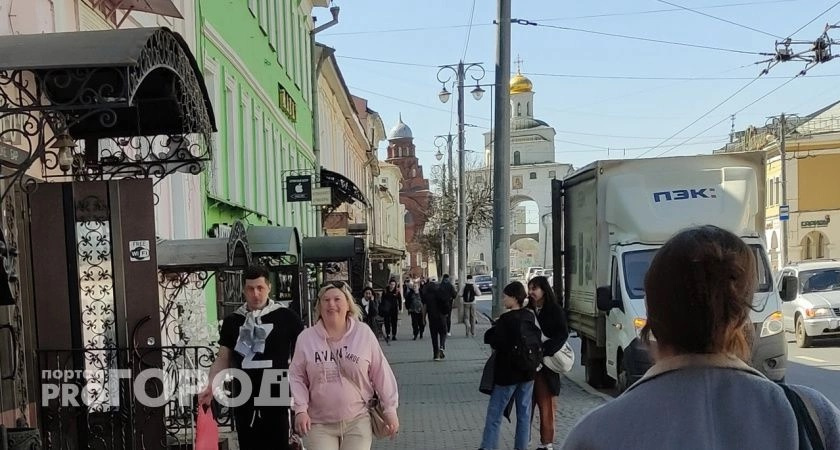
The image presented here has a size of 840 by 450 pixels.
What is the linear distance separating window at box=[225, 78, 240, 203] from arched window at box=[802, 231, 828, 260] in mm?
41835

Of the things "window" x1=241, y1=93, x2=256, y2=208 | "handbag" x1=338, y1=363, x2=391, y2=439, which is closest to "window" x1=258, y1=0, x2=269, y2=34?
"window" x1=241, y1=93, x2=256, y2=208

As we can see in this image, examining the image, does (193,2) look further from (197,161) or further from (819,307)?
(819,307)

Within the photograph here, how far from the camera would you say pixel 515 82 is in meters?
93.7

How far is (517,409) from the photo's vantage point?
6.82m

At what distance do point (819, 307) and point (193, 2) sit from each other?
12.8 metres

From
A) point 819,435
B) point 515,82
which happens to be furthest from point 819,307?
point 515,82

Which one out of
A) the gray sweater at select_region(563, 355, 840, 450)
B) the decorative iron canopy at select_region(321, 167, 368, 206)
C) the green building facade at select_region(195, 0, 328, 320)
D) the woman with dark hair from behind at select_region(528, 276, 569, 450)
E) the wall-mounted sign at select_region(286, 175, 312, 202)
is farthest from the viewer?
the decorative iron canopy at select_region(321, 167, 368, 206)

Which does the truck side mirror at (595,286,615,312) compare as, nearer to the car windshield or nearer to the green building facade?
the green building facade

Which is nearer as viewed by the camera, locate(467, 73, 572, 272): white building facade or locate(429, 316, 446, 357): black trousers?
locate(429, 316, 446, 357): black trousers

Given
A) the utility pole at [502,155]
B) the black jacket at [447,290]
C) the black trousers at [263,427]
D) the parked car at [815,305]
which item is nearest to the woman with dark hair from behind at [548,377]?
the black trousers at [263,427]

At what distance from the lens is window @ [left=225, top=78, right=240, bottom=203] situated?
14.2 meters

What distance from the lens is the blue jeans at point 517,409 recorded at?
22.2ft

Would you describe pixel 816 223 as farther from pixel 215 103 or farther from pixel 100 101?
pixel 100 101

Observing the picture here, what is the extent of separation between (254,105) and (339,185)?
250 inches
